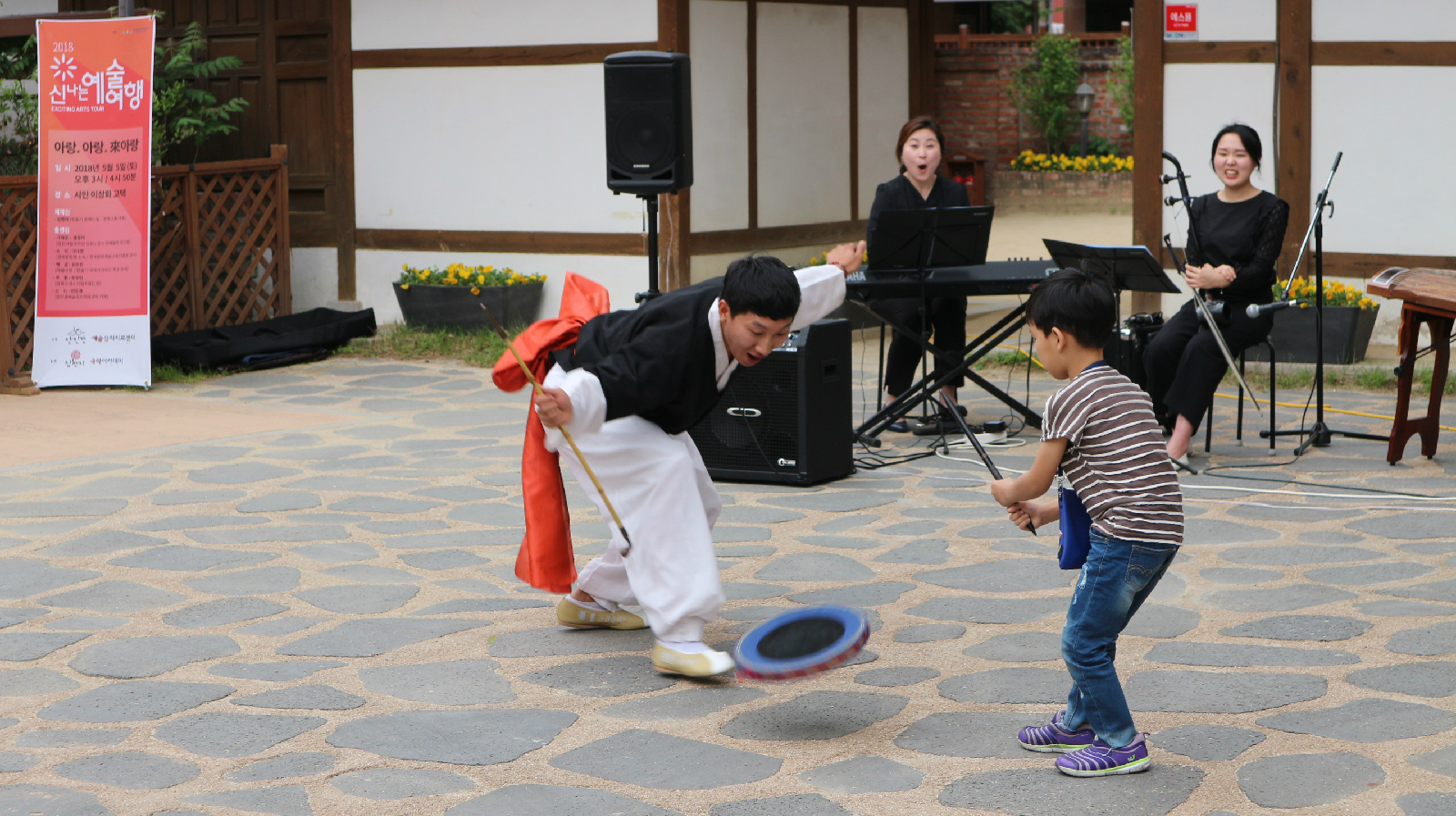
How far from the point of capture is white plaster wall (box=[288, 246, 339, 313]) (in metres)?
11.8

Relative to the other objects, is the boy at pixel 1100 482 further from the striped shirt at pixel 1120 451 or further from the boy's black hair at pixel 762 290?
the boy's black hair at pixel 762 290

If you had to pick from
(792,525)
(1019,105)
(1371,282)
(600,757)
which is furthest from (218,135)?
(1019,105)

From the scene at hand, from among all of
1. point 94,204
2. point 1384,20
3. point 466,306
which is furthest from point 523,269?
point 1384,20

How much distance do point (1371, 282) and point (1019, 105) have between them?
15909 millimetres

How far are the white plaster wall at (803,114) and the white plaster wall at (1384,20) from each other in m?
3.78

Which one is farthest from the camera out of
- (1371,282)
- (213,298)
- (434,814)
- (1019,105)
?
(1019,105)

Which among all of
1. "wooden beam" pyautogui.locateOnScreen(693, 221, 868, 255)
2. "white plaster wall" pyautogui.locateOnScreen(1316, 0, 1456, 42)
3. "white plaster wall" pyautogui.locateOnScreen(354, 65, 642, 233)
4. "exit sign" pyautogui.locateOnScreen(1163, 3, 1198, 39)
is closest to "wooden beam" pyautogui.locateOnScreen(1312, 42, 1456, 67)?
"white plaster wall" pyautogui.locateOnScreen(1316, 0, 1456, 42)

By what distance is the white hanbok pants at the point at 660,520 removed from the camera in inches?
158

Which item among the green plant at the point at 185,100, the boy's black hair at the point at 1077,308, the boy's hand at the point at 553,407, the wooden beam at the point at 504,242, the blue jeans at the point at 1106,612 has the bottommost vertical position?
the blue jeans at the point at 1106,612

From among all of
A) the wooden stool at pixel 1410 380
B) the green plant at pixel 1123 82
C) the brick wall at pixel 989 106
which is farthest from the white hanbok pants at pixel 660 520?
the green plant at pixel 1123 82

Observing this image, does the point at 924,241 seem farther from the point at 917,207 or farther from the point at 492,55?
the point at 492,55

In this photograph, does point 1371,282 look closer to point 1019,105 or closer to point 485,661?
point 485,661

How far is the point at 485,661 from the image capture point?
14.0 ft

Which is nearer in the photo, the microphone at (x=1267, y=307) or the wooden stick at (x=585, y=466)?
the wooden stick at (x=585, y=466)
